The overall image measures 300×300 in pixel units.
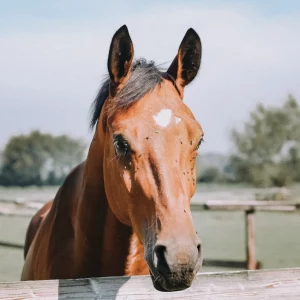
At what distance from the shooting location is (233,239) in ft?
54.3

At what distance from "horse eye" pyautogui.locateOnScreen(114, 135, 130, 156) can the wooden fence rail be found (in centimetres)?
61

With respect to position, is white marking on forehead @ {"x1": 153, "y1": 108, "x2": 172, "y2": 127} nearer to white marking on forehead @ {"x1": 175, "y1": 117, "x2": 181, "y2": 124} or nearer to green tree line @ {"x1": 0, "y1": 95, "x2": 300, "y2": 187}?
white marking on forehead @ {"x1": 175, "y1": 117, "x2": 181, "y2": 124}

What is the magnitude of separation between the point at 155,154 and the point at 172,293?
71 cm

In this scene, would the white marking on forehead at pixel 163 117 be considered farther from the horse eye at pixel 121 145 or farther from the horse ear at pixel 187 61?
the horse ear at pixel 187 61

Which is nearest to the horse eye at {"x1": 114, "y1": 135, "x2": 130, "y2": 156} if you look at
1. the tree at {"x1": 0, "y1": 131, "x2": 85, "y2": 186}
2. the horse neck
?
the horse neck

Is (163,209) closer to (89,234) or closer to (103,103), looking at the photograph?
(89,234)

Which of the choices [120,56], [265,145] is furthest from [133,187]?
[265,145]

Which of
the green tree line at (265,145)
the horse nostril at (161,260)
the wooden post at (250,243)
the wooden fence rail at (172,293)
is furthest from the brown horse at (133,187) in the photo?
the green tree line at (265,145)

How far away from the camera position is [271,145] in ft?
130

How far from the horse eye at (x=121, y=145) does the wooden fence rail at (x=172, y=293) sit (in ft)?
1.99

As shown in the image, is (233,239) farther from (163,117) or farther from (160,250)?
(160,250)

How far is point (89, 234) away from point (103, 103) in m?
0.81

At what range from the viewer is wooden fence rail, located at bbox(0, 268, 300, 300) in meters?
2.19

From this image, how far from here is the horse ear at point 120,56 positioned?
2.72m
